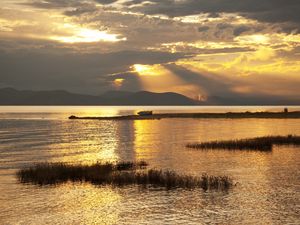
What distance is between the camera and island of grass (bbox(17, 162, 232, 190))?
1628 inches

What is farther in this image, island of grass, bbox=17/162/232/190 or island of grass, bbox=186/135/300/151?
island of grass, bbox=186/135/300/151

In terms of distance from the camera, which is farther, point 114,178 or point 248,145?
point 248,145

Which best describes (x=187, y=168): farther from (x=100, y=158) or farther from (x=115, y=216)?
(x=115, y=216)

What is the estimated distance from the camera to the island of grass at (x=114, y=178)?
4134cm

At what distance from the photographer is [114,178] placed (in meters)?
44.0

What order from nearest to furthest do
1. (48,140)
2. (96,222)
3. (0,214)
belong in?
(96,222)
(0,214)
(48,140)

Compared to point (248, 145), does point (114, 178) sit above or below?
below

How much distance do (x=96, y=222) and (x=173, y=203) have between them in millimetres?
7456

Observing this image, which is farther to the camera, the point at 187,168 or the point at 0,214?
the point at 187,168

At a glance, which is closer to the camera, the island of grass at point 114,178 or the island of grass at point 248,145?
the island of grass at point 114,178

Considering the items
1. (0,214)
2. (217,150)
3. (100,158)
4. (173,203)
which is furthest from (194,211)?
(217,150)

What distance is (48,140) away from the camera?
99.6m

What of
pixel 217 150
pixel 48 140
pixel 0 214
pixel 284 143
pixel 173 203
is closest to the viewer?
pixel 0 214

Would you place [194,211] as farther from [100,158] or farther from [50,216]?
[100,158]
